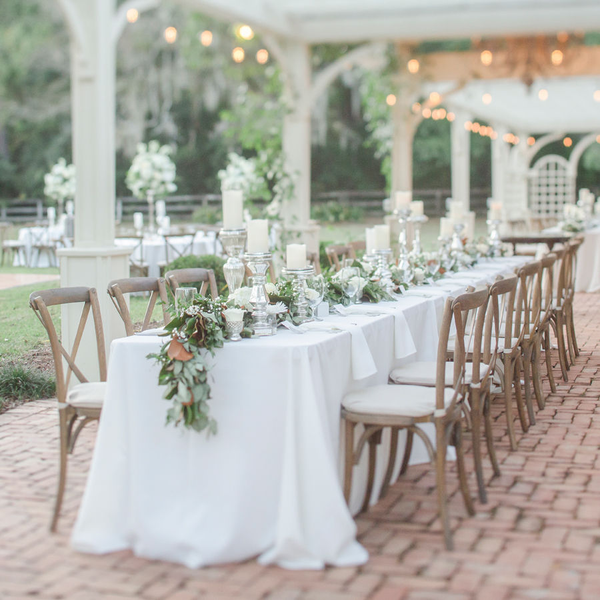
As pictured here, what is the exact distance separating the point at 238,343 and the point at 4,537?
3.91 ft

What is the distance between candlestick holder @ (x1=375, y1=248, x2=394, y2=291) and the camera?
17.3 ft

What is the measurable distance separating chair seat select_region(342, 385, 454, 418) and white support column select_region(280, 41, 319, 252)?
6774 millimetres

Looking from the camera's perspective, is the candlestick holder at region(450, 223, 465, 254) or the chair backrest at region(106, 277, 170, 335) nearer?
the chair backrest at region(106, 277, 170, 335)

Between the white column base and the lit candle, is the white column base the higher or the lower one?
the lower one

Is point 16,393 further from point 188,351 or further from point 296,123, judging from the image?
point 296,123

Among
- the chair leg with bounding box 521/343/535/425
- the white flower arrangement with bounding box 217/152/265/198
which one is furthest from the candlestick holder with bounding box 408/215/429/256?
the white flower arrangement with bounding box 217/152/265/198

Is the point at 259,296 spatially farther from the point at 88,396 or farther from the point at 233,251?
the point at 88,396

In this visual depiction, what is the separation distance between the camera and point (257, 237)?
151 inches

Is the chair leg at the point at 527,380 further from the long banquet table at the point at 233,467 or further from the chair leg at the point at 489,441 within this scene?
the long banquet table at the point at 233,467

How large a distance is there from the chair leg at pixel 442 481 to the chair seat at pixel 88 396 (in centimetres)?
137

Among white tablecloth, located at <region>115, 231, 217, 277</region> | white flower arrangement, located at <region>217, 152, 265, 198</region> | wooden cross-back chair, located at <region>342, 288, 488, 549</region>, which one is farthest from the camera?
white flower arrangement, located at <region>217, 152, 265, 198</region>

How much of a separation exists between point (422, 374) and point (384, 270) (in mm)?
1370

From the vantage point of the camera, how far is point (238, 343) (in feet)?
11.4

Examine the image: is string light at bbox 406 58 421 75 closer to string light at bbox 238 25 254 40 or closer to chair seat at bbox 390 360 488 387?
string light at bbox 238 25 254 40
